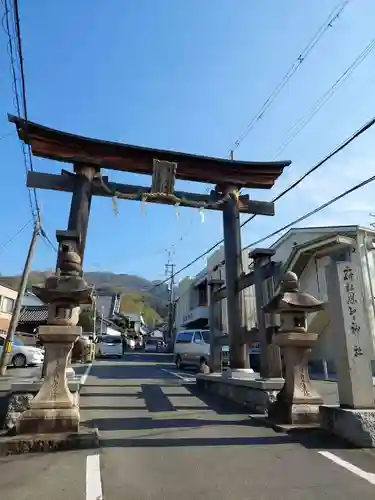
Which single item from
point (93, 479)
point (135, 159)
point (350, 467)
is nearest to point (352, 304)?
point (350, 467)

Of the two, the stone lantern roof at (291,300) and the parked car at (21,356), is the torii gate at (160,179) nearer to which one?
the stone lantern roof at (291,300)

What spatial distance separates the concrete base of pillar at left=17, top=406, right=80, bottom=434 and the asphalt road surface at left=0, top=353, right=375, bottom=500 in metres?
0.61

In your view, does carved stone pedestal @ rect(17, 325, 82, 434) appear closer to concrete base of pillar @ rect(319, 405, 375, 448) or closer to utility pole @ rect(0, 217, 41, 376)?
concrete base of pillar @ rect(319, 405, 375, 448)

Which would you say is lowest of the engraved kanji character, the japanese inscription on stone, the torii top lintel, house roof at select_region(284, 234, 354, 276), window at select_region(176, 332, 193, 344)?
the japanese inscription on stone

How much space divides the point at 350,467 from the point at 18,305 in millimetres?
15877

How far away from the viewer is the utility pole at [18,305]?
53.1 ft

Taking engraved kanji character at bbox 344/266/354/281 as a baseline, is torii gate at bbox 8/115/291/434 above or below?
above

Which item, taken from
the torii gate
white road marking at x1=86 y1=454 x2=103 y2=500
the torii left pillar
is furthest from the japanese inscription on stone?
the torii left pillar

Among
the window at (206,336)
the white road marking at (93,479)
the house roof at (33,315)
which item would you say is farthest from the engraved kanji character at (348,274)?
the house roof at (33,315)

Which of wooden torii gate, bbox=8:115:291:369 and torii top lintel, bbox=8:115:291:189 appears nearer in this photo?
wooden torii gate, bbox=8:115:291:369

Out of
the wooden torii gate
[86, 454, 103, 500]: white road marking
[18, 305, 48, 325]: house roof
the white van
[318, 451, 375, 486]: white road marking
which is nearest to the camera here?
[86, 454, 103, 500]: white road marking

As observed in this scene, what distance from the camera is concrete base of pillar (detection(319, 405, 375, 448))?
208 inches

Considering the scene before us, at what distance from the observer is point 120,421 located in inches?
280

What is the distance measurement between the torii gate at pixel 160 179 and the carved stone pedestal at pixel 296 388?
274 centimetres
